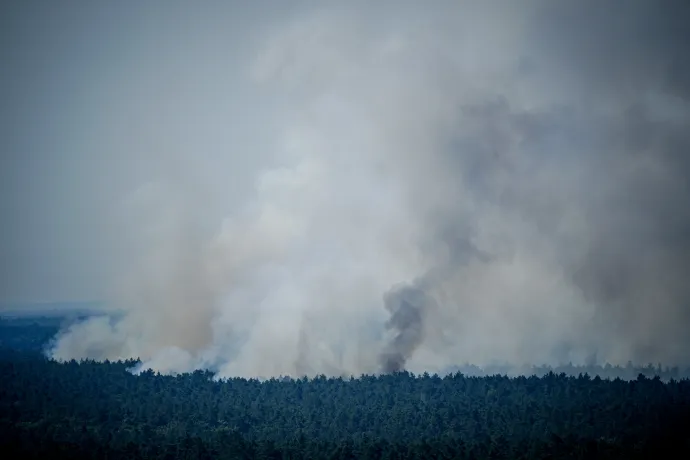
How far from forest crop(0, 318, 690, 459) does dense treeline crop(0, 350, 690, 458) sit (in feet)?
0.89

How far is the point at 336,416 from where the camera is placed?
392ft

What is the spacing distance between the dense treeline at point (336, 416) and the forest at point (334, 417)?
0.89 feet

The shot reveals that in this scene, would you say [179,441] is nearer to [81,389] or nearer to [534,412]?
[81,389]

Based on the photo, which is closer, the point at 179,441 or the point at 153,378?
the point at 179,441

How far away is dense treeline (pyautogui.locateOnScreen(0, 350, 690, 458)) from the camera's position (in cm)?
9669

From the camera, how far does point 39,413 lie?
118m

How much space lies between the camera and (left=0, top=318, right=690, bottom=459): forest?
96.1m

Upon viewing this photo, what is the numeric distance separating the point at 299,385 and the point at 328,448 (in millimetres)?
44368

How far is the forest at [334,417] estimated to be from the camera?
96.1 meters

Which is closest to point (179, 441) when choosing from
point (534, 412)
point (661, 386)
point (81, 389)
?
point (81, 389)

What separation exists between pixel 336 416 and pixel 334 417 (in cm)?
53

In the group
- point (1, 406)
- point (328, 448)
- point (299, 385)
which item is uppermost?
point (299, 385)

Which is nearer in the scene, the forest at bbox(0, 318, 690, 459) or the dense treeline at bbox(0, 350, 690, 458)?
the forest at bbox(0, 318, 690, 459)

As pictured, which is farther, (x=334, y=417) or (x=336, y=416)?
(x=334, y=417)
